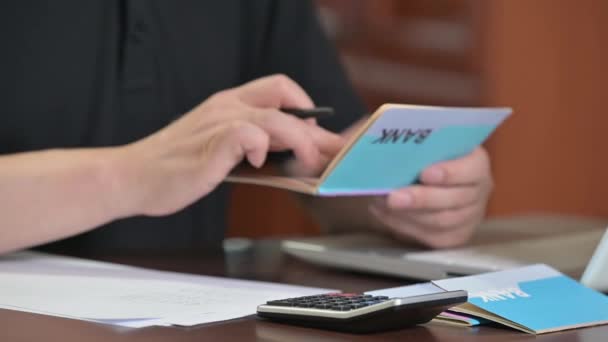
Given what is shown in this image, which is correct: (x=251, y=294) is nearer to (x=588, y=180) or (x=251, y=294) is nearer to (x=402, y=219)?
(x=402, y=219)

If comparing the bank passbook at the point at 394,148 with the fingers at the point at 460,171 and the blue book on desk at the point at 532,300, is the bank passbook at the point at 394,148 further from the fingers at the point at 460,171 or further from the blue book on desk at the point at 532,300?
the blue book on desk at the point at 532,300

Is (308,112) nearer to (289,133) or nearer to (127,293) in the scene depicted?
(289,133)

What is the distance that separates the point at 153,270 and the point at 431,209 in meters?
0.31

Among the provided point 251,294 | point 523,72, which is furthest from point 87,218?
point 523,72

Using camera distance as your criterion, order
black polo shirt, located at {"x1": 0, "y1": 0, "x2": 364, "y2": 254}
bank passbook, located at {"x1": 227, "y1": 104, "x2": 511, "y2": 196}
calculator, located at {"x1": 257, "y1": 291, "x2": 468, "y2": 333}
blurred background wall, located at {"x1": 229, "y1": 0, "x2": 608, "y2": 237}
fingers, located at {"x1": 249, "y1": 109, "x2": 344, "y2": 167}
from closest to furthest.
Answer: calculator, located at {"x1": 257, "y1": 291, "x2": 468, "y2": 333}
bank passbook, located at {"x1": 227, "y1": 104, "x2": 511, "y2": 196}
fingers, located at {"x1": 249, "y1": 109, "x2": 344, "y2": 167}
black polo shirt, located at {"x1": 0, "y1": 0, "x2": 364, "y2": 254}
blurred background wall, located at {"x1": 229, "y1": 0, "x2": 608, "y2": 237}

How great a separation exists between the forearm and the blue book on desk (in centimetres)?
40

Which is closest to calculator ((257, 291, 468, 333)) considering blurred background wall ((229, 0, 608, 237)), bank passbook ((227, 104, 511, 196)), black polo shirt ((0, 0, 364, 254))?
bank passbook ((227, 104, 511, 196))

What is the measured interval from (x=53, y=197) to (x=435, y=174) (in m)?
0.39

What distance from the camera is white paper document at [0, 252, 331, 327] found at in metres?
0.68

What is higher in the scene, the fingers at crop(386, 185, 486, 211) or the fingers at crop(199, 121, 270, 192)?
the fingers at crop(199, 121, 270, 192)

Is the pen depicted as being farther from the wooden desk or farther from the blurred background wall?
the blurred background wall

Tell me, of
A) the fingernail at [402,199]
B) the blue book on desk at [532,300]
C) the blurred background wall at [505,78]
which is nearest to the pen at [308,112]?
the fingernail at [402,199]

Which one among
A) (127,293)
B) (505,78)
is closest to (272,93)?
(127,293)

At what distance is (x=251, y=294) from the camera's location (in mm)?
767
